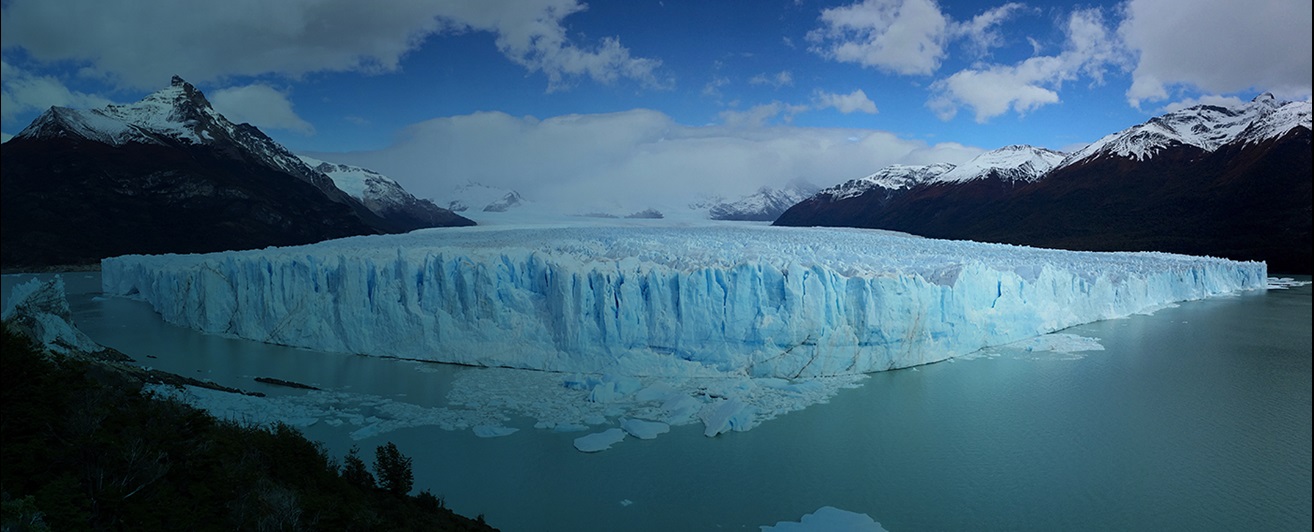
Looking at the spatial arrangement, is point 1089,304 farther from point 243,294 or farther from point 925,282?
point 243,294

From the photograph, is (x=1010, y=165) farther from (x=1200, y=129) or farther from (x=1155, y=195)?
(x=1155, y=195)

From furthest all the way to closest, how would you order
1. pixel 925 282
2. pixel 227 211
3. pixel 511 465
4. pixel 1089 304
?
1. pixel 227 211
2. pixel 1089 304
3. pixel 925 282
4. pixel 511 465

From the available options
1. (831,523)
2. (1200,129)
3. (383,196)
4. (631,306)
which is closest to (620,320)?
(631,306)

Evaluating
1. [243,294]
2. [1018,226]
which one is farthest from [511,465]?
[1018,226]

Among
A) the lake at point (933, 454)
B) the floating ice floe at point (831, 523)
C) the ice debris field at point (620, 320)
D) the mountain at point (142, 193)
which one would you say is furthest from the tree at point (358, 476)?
the mountain at point (142, 193)

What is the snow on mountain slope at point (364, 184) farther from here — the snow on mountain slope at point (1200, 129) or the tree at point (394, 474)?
the snow on mountain slope at point (1200, 129)

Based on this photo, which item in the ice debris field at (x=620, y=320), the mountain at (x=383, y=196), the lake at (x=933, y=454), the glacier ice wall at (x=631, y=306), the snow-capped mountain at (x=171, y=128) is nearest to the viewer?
the lake at (x=933, y=454)
